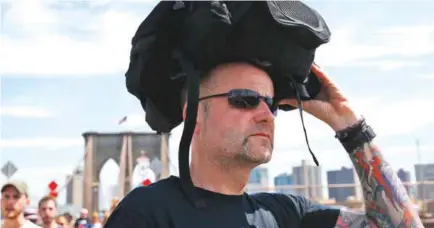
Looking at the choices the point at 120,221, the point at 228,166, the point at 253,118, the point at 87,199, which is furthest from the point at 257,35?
the point at 87,199

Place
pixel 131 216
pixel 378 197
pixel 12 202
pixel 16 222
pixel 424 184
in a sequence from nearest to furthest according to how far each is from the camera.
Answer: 1. pixel 131 216
2. pixel 378 197
3. pixel 16 222
4. pixel 12 202
5. pixel 424 184

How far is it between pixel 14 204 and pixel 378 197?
3.97m

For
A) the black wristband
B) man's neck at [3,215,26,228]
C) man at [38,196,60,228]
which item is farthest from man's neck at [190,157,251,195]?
man at [38,196,60,228]

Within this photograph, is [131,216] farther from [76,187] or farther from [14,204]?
[76,187]

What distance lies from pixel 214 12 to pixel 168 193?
655 mm

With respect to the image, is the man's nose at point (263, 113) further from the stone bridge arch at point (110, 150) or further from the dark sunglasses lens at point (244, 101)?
the stone bridge arch at point (110, 150)

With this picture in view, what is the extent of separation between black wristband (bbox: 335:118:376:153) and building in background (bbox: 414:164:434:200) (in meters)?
9.54

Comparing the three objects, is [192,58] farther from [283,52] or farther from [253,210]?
[253,210]

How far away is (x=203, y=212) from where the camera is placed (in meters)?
2.20

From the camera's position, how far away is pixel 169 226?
7.02 ft

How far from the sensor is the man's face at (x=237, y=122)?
227 centimetres

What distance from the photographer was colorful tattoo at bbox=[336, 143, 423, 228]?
2.44 m

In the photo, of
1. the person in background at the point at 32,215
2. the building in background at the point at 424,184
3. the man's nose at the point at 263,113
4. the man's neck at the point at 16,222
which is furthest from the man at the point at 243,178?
the building in background at the point at 424,184

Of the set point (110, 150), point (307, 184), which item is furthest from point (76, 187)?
point (307, 184)
